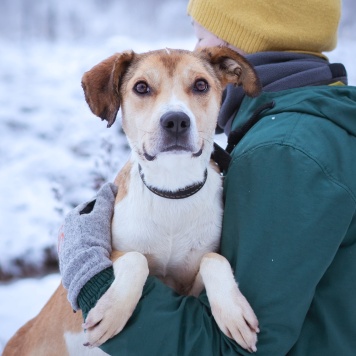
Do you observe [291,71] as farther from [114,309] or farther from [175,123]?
[114,309]

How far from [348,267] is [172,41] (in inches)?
165

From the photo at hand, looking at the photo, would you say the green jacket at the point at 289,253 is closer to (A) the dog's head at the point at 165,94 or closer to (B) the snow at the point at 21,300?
(A) the dog's head at the point at 165,94

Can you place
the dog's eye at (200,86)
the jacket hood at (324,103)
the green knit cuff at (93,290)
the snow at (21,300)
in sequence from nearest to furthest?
the green knit cuff at (93,290) < the jacket hood at (324,103) < the dog's eye at (200,86) < the snow at (21,300)

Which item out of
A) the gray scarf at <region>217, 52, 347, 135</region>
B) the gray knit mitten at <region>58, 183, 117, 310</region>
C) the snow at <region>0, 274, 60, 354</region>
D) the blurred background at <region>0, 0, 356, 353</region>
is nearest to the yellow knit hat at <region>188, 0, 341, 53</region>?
the gray scarf at <region>217, 52, 347, 135</region>

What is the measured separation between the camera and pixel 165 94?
74.6 inches

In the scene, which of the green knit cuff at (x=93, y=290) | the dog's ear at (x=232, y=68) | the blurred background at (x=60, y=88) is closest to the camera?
the green knit cuff at (x=93, y=290)

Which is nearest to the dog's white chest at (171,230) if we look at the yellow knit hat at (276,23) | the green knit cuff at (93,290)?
the green knit cuff at (93,290)

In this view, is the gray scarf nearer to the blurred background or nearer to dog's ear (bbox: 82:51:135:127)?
dog's ear (bbox: 82:51:135:127)

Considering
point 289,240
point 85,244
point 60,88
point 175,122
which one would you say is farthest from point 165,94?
point 60,88

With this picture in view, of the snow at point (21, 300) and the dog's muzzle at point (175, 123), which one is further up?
the dog's muzzle at point (175, 123)

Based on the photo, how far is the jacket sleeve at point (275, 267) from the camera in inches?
58.4

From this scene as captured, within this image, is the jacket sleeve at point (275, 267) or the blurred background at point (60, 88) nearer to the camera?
the jacket sleeve at point (275, 267)

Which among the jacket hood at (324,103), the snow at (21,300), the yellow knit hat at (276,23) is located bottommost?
the snow at (21,300)

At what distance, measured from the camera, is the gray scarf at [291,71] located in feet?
6.28
